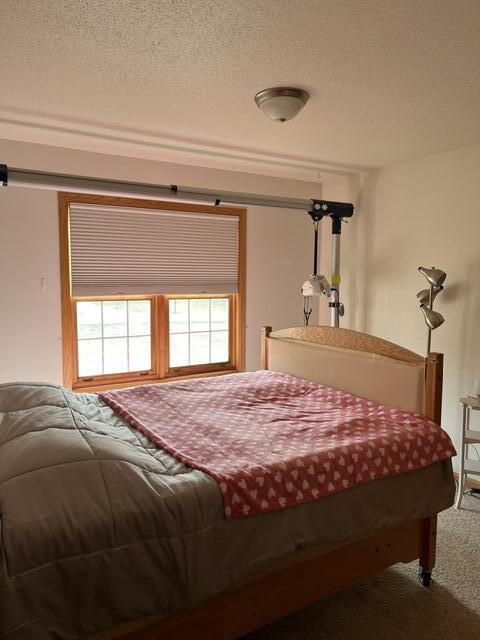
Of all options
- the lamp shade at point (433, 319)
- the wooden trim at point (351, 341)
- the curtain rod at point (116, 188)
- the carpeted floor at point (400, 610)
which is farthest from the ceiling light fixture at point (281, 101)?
the carpeted floor at point (400, 610)

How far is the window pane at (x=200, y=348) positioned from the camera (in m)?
4.15

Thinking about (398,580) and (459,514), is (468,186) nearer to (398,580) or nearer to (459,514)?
(459,514)

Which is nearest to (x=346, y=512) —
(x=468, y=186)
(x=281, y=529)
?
(x=281, y=529)

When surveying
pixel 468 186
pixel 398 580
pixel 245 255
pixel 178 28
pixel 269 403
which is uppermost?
Answer: pixel 178 28

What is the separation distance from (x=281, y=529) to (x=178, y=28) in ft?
5.95

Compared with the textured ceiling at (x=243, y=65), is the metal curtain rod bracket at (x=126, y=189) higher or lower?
lower

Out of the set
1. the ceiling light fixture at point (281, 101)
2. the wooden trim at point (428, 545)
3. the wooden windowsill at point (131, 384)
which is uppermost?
the ceiling light fixture at point (281, 101)

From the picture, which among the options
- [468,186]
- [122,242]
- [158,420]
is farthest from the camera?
[122,242]

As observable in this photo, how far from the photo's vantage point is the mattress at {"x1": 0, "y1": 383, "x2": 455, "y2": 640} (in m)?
1.31

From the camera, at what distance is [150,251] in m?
3.74

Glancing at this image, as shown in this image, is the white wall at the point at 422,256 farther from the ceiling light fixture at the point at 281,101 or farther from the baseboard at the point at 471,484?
the ceiling light fixture at the point at 281,101

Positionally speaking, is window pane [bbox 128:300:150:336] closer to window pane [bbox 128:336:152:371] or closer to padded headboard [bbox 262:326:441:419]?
window pane [bbox 128:336:152:371]

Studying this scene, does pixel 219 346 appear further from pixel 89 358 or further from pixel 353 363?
pixel 353 363

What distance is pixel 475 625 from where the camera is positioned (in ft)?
6.55
